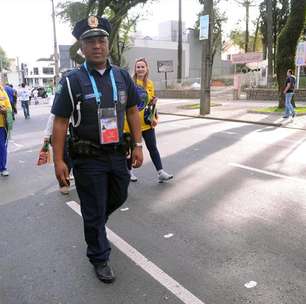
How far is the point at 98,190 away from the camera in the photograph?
3.17 m

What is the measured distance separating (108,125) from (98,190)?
513 mm

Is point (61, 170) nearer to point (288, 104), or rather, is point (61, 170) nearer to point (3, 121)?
point (3, 121)

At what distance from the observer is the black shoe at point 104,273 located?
3.26 meters

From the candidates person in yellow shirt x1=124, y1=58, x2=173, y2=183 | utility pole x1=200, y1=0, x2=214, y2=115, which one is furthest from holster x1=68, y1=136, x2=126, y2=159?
utility pole x1=200, y1=0, x2=214, y2=115

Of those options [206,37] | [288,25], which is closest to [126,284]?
[206,37]

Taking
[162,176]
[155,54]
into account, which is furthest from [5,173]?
[155,54]

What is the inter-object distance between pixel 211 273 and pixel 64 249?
4.80 feet

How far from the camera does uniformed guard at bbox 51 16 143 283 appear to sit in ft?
9.98

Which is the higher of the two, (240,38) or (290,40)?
(240,38)

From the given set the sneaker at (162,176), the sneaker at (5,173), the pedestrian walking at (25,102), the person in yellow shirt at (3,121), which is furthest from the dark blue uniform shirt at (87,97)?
the pedestrian walking at (25,102)

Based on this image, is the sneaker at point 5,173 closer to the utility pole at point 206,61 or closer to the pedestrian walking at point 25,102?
the utility pole at point 206,61

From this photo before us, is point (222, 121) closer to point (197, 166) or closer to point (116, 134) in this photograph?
point (197, 166)

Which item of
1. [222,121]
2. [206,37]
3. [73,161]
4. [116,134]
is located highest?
[206,37]

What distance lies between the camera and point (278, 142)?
9578 mm
